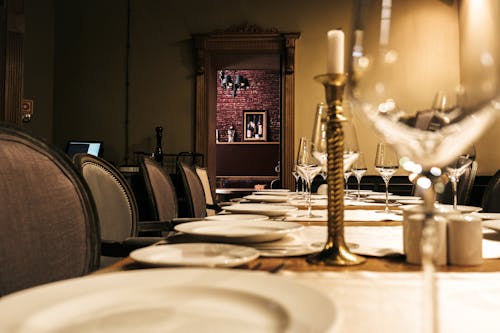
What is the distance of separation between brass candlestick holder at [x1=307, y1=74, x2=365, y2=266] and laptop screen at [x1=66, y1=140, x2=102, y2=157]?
194 inches

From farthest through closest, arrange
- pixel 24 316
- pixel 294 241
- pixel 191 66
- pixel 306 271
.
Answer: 1. pixel 191 66
2. pixel 294 241
3. pixel 306 271
4. pixel 24 316

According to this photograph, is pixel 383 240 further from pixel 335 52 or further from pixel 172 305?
pixel 172 305

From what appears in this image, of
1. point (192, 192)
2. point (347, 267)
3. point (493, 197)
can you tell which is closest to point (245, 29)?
point (192, 192)

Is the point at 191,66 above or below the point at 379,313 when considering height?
above

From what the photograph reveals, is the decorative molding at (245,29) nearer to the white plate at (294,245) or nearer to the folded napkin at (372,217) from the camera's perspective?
the folded napkin at (372,217)

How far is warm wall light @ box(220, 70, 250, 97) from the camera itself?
409 inches

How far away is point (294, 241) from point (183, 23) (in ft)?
16.9

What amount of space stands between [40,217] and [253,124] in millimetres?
9569

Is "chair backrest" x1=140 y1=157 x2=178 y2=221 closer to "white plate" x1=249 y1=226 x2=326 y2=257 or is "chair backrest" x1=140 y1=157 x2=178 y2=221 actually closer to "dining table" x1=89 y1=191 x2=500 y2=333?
"white plate" x1=249 y1=226 x2=326 y2=257

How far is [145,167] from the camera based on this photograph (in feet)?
6.24

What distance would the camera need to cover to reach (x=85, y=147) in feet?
17.4

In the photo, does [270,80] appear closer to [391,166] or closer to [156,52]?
[156,52]

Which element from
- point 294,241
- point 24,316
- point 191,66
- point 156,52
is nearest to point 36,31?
→ point 156,52

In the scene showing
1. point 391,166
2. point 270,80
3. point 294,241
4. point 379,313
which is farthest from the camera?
point 270,80
